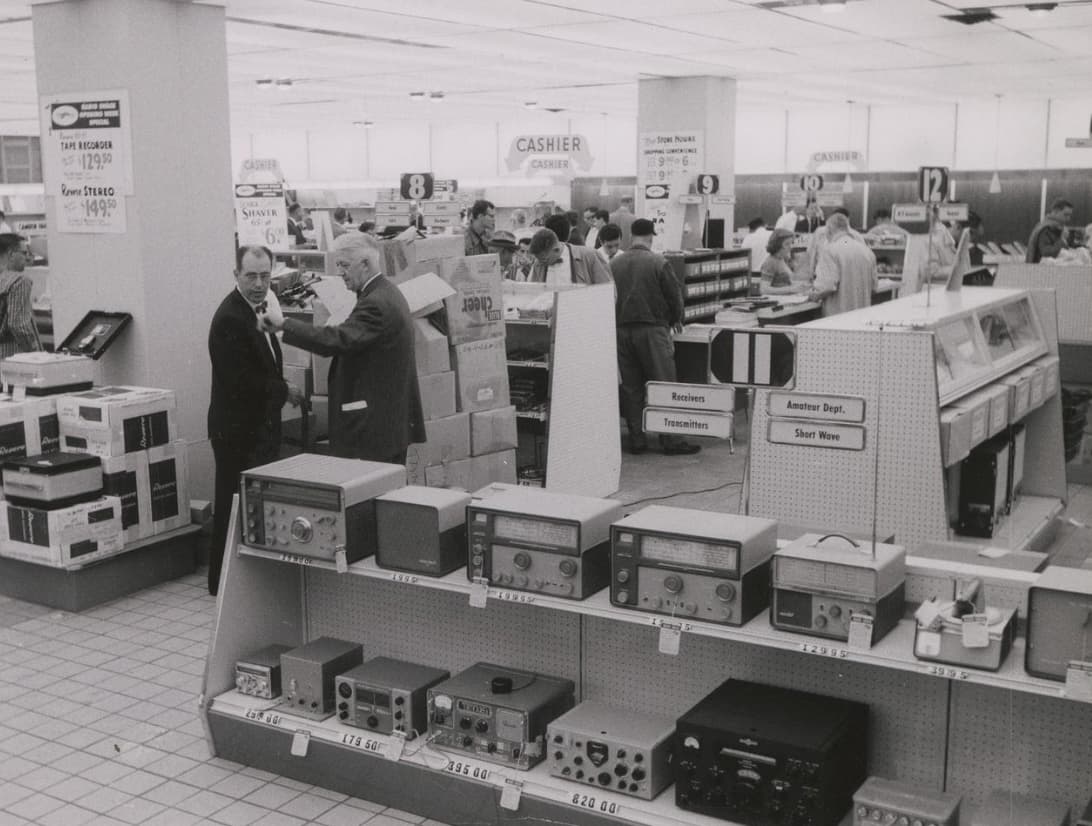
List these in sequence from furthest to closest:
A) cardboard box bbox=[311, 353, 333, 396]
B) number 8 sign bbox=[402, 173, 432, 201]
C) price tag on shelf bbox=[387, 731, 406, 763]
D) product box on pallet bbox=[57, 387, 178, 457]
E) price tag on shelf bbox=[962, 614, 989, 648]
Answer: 1. number 8 sign bbox=[402, 173, 432, 201]
2. cardboard box bbox=[311, 353, 333, 396]
3. product box on pallet bbox=[57, 387, 178, 457]
4. price tag on shelf bbox=[387, 731, 406, 763]
5. price tag on shelf bbox=[962, 614, 989, 648]

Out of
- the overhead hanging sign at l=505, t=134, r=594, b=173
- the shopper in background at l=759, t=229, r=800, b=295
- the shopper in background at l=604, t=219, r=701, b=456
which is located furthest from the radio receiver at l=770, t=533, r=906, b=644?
the overhead hanging sign at l=505, t=134, r=594, b=173

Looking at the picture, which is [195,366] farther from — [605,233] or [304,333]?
[605,233]

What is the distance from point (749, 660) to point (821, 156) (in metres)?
17.2

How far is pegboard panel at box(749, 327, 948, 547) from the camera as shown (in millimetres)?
5070

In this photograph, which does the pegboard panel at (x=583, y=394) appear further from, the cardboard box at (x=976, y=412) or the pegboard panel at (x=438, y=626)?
the pegboard panel at (x=438, y=626)

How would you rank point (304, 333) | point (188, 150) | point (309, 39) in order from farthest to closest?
point (309, 39) < point (188, 150) < point (304, 333)

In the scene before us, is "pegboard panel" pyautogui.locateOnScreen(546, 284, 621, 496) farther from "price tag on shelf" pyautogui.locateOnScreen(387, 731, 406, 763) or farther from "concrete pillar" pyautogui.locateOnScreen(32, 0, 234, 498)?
"price tag on shelf" pyautogui.locateOnScreen(387, 731, 406, 763)

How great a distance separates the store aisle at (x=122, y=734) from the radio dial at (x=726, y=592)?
136 cm

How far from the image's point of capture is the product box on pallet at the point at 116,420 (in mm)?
6074

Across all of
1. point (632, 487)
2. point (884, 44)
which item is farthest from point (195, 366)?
point (884, 44)

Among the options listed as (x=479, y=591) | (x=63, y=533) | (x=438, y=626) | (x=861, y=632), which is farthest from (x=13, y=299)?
(x=861, y=632)

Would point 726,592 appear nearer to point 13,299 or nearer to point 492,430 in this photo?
point 492,430

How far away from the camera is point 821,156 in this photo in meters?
19.6

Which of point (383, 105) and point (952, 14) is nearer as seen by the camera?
point (952, 14)
